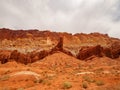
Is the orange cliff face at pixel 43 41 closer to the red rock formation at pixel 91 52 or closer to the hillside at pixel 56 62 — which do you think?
the hillside at pixel 56 62

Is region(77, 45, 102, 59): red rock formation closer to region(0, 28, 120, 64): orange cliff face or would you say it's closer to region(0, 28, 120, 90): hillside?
region(0, 28, 120, 90): hillside

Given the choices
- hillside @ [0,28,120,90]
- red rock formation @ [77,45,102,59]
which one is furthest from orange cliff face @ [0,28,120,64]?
red rock formation @ [77,45,102,59]

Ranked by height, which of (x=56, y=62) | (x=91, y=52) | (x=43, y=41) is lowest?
(x=56, y=62)

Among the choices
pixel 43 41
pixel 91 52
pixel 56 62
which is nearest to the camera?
pixel 56 62

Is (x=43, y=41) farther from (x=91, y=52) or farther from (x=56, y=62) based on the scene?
(x=56, y=62)

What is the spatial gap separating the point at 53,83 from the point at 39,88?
1.76 m

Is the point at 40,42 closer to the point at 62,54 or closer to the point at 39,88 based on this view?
the point at 62,54

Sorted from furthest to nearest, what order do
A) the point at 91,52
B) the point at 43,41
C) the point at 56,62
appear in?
1. the point at 43,41
2. the point at 91,52
3. the point at 56,62

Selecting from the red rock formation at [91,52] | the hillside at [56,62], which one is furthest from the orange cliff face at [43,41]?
the red rock formation at [91,52]

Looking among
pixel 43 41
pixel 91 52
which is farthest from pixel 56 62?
pixel 43 41

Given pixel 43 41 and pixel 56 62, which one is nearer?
pixel 56 62

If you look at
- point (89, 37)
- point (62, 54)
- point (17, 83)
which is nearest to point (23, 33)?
point (89, 37)

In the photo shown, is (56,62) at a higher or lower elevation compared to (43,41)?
lower

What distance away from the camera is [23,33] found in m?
120
